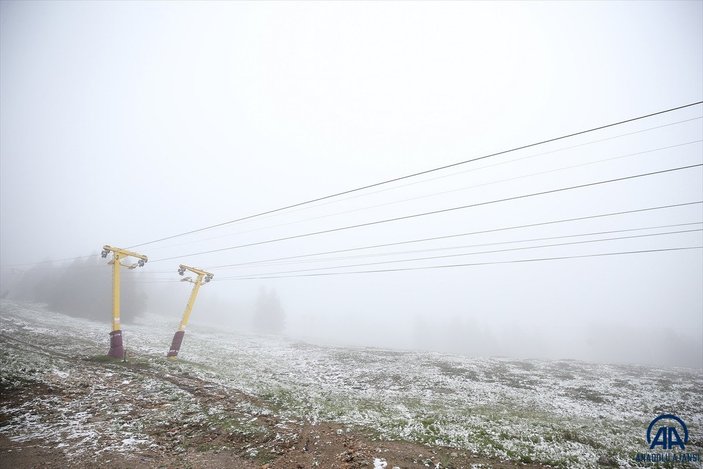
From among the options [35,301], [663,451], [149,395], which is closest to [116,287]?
[149,395]

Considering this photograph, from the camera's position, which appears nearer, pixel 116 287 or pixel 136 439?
pixel 136 439

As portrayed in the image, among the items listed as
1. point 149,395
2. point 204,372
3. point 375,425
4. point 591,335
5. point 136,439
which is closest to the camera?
point 136,439

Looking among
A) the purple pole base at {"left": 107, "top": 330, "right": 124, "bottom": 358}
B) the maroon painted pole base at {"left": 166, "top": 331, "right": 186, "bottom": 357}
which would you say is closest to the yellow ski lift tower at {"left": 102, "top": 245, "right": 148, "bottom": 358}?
the purple pole base at {"left": 107, "top": 330, "right": 124, "bottom": 358}

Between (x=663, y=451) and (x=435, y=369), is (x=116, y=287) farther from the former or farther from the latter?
(x=663, y=451)

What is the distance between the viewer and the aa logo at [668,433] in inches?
506

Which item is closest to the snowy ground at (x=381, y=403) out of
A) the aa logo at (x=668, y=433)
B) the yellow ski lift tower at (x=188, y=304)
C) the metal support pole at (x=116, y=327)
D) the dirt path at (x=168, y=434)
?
the dirt path at (x=168, y=434)

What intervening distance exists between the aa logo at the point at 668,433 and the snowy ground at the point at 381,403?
37 centimetres

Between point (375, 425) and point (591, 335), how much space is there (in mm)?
137335

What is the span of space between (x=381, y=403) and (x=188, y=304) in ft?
65.8

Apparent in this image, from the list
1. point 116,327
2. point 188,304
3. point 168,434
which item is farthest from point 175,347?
point 168,434

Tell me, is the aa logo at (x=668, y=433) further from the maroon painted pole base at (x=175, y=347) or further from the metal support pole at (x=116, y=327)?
the metal support pole at (x=116, y=327)

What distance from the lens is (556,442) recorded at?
12.2 meters
